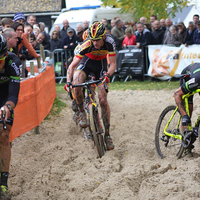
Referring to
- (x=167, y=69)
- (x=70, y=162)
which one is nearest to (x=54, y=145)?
(x=70, y=162)

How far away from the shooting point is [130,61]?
15.8 metres

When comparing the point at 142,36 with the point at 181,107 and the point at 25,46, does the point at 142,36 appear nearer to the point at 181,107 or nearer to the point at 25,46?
the point at 25,46

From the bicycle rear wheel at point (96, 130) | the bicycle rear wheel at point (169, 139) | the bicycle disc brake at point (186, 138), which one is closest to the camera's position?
the bicycle disc brake at point (186, 138)

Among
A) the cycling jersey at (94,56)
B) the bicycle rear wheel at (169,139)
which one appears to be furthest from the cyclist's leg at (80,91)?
the bicycle rear wheel at (169,139)

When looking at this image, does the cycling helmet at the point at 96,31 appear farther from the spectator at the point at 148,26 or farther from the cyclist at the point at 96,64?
the spectator at the point at 148,26

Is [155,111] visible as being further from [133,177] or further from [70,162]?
[133,177]

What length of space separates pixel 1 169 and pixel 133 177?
1.80 metres

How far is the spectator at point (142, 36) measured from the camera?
15039 mm

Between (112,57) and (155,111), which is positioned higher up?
(112,57)

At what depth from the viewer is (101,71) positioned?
773 centimetres

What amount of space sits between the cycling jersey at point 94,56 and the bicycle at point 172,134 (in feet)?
5.25

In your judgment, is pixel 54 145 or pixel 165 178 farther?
pixel 54 145

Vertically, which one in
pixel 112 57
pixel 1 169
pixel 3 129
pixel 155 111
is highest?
pixel 112 57

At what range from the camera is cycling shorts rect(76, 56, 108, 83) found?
7605mm
